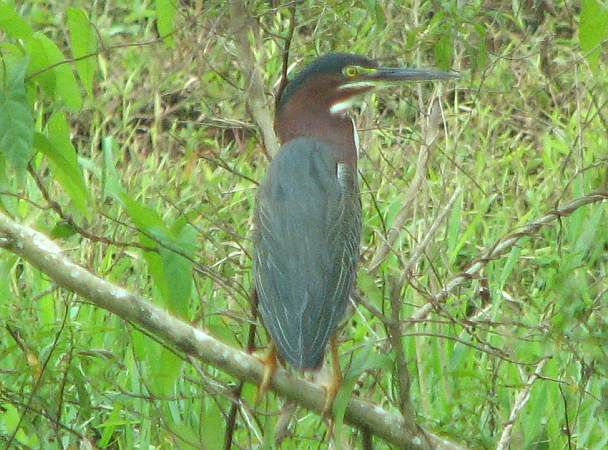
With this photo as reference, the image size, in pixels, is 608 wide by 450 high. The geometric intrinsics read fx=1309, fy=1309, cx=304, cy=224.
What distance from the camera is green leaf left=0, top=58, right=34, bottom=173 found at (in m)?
2.07

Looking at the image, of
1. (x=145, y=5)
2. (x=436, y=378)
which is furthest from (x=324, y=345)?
(x=145, y=5)

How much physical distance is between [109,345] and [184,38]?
1104 mm

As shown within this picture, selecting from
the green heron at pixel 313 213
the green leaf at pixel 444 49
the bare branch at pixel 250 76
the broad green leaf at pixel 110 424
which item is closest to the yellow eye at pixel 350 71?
the green heron at pixel 313 213

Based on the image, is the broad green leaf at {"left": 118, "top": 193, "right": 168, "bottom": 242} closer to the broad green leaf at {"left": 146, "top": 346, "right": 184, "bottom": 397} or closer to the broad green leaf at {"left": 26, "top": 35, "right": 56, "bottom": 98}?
the broad green leaf at {"left": 26, "top": 35, "right": 56, "bottom": 98}

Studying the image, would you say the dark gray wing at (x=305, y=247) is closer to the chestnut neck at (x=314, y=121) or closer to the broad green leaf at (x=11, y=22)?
the chestnut neck at (x=314, y=121)

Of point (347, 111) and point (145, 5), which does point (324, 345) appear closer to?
point (347, 111)

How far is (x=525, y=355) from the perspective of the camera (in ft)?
12.0

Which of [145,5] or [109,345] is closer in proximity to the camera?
[109,345]

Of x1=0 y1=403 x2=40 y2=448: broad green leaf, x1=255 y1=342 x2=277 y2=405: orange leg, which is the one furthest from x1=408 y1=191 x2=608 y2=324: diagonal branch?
x1=0 y1=403 x2=40 y2=448: broad green leaf

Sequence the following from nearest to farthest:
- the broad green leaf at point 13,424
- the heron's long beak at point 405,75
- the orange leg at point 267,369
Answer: the orange leg at point 267,369 → the heron's long beak at point 405,75 → the broad green leaf at point 13,424

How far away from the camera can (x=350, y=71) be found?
11.4 ft

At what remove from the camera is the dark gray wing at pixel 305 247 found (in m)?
2.91

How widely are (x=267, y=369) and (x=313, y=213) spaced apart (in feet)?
2.00

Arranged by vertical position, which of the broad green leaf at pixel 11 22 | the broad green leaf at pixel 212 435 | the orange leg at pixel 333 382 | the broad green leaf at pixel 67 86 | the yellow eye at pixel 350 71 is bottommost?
the broad green leaf at pixel 212 435
